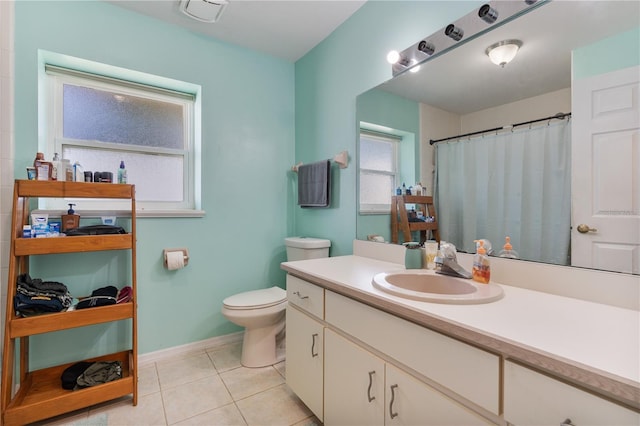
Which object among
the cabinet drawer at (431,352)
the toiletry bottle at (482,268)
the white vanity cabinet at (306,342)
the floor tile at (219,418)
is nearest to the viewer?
the cabinet drawer at (431,352)

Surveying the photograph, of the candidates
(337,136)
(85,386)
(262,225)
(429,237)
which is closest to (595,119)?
(429,237)

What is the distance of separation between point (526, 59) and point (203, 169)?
2060 mm

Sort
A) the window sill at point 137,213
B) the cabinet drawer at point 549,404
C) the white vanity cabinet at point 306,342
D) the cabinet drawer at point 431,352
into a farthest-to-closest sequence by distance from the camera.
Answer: the window sill at point 137,213, the white vanity cabinet at point 306,342, the cabinet drawer at point 431,352, the cabinet drawer at point 549,404

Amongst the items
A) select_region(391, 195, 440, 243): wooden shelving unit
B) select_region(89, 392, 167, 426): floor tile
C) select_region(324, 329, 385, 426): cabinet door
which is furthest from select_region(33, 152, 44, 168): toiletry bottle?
select_region(391, 195, 440, 243): wooden shelving unit

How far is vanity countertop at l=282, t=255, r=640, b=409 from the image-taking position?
542 mm

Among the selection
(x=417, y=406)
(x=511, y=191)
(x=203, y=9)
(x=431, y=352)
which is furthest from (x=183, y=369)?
(x=203, y=9)

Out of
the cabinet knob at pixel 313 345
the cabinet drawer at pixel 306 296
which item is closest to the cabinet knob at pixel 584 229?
the cabinet drawer at pixel 306 296

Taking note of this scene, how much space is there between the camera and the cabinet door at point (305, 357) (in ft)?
4.39

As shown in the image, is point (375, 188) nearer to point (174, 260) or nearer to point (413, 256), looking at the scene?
point (413, 256)

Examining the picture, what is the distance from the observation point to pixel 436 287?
4.09 feet

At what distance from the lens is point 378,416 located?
1015 mm

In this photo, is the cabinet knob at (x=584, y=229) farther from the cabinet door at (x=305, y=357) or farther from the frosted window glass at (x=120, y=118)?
the frosted window glass at (x=120, y=118)

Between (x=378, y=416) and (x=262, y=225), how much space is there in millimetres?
1757

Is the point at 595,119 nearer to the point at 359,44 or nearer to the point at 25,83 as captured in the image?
the point at 359,44
